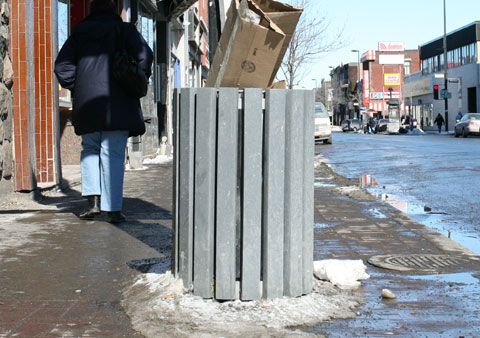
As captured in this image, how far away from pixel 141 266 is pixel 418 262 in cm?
174

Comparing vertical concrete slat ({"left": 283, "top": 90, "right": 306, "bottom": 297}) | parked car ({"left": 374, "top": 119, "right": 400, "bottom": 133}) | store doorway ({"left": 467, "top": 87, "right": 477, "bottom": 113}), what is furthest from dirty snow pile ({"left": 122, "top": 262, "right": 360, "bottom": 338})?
store doorway ({"left": 467, "top": 87, "right": 477, "bottom": 113})

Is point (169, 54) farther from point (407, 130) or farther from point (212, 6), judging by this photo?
point (407, 130)

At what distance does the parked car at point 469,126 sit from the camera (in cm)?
4116

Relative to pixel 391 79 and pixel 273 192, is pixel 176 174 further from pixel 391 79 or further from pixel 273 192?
pixel 391 79

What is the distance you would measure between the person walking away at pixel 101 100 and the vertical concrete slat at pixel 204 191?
2548 mm

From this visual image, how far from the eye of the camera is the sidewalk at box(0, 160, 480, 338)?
3.22 meters

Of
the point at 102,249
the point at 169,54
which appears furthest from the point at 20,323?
the point at 169,54

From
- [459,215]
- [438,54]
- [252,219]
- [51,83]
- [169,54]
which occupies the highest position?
[438,54]

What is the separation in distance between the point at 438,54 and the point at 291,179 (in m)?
75.6

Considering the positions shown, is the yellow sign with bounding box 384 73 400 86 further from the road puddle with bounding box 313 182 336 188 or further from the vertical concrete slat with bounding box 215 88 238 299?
the vertical concrete slat with bounding box 215 88 238 299

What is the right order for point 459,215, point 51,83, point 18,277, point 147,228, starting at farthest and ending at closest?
point 51,83 < point 459,215 < point 147,228 < point 18,277

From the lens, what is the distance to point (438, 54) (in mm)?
75375

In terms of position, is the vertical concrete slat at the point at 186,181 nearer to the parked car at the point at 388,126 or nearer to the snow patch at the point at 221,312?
the snow patch at the point at 221,312

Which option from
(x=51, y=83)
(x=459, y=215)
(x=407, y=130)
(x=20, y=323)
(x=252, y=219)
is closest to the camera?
(x=20, y=323)
